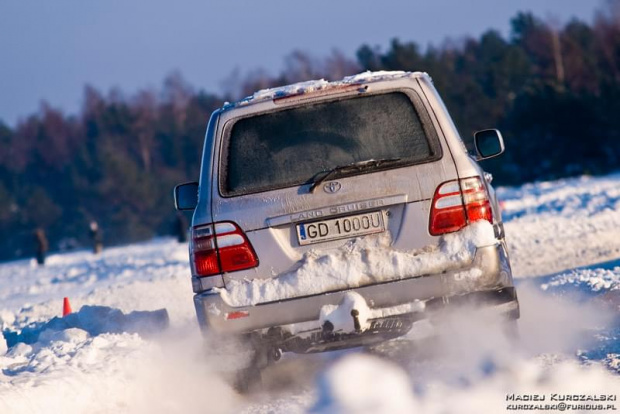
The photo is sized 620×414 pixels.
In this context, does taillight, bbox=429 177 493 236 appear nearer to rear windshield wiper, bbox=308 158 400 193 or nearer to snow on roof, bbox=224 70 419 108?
rear windshield wiper, bbox=308 158 400 193

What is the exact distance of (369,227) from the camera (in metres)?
5.98

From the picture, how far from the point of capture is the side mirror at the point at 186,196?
23.9ft

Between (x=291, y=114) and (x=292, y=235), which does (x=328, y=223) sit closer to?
(x=292, y=235)

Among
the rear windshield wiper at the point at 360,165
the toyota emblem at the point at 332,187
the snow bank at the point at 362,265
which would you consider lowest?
the snow bank at the point at 362,265

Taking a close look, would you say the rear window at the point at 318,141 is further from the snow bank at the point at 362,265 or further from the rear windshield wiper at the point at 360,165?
the snow bank at the point at 362,265

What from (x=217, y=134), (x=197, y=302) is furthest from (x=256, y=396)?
(x=217, y=134)

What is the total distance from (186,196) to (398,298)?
2008 millimetres

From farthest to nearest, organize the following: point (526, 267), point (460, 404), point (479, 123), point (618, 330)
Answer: point (479, 123) < point (526, 267) < point (618, 330) < point (460, 404)

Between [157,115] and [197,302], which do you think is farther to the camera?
[157,115]

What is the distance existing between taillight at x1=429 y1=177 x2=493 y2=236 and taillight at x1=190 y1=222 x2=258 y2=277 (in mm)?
1057

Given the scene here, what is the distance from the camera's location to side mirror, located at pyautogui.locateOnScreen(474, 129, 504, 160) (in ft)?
23.4

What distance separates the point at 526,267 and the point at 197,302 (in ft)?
29.1

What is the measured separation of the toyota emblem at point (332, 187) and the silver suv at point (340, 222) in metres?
0.01

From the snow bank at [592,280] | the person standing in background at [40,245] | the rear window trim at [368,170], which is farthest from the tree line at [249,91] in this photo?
the rear window trim at [368,170]
